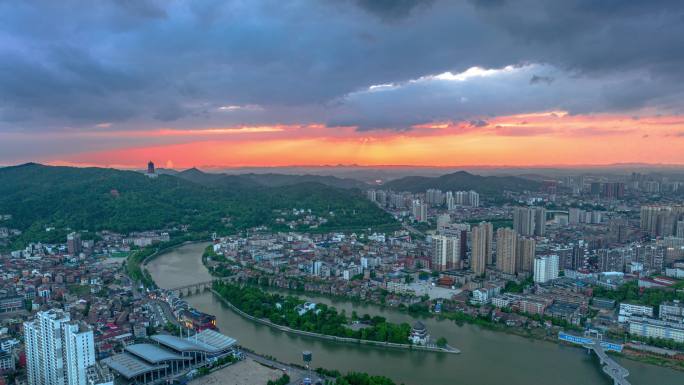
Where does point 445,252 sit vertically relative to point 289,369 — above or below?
above

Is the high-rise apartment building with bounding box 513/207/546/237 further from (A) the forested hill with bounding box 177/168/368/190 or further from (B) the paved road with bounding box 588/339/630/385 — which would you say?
(A) the forested hill with bounding box 177/168/368/190

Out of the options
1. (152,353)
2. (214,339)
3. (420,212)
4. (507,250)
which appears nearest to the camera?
(152,353)

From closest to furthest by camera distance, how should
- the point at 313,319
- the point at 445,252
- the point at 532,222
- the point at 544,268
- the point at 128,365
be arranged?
the point at 128,365 → the point at 313,319 → the point at 544,268 → the point at 445,252 → the point at 532,222

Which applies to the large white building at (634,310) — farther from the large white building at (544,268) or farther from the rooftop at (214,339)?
the rooftop at (214,339)

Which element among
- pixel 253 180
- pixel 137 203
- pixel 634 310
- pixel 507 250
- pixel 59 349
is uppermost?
pixel 253 180

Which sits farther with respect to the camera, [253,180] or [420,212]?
[253,180]

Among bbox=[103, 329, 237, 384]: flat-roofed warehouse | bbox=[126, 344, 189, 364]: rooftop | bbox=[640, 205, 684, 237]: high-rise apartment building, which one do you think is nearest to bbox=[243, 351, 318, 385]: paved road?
bbox=[103, 329, 237, 384]: flat-roofed warehouse

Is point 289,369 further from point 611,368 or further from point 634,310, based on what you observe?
point 634,310

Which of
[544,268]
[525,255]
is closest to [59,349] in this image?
[544,268]
